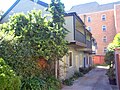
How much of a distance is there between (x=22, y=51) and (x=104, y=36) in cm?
3485

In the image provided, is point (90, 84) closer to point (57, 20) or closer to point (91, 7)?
point (57, 20)

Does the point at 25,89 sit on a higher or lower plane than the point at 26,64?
lower

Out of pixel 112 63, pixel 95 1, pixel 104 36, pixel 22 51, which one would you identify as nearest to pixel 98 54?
pixel 104 36

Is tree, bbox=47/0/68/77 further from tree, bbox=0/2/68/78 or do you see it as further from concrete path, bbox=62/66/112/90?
concrete path, bbox=62/66/112/90

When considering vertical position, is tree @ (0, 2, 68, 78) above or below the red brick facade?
below

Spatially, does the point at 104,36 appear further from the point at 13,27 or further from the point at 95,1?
the point at 13,27

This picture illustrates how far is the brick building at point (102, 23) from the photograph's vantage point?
41.3 meters

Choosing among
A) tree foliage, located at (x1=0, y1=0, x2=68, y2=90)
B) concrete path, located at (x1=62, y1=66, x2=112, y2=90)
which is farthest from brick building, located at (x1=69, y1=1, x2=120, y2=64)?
tree foliage, located at (x1=0, y1=0, x2=68, y2=90)

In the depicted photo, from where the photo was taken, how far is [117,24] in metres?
39.3

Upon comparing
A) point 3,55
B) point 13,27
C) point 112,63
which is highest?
point 13,27

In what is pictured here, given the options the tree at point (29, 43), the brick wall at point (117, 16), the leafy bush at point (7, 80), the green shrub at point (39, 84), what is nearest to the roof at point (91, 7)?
the brick wall at point (117, 16)

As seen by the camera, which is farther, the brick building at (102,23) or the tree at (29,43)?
the brick building at (102,23)

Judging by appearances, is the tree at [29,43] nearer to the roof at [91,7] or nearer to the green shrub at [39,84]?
the green shrub at [39,84]

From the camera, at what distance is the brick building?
41312 mm
